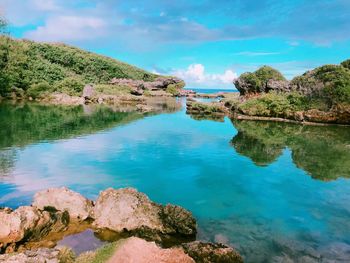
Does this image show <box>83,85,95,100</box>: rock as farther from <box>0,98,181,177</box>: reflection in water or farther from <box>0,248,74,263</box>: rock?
<box>0,248,74,263</box>: rock

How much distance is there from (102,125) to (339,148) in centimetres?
2796

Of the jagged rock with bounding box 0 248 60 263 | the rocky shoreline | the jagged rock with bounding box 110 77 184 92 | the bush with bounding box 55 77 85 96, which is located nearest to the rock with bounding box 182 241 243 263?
the rocky shoreline

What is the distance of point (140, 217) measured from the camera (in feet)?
46.4

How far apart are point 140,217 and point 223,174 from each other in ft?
35.5

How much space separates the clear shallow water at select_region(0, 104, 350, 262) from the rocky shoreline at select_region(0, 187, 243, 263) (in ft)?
5.44

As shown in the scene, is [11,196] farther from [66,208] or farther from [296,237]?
[296,237]

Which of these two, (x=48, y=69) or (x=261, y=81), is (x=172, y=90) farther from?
(x=261, y=81)

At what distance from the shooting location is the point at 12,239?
12.1m

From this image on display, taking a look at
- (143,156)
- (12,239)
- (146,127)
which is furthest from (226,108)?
(12,239)

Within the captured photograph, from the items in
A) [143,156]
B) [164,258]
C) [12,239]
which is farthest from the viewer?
[143,156]

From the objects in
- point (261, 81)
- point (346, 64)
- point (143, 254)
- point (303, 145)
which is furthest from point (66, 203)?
point (261, 81)

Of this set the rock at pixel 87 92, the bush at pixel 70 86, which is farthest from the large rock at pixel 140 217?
the bush at pixel 70 86

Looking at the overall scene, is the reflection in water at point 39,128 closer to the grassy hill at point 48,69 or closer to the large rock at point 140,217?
the large rock at point 140,217

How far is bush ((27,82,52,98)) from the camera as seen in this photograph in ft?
281
